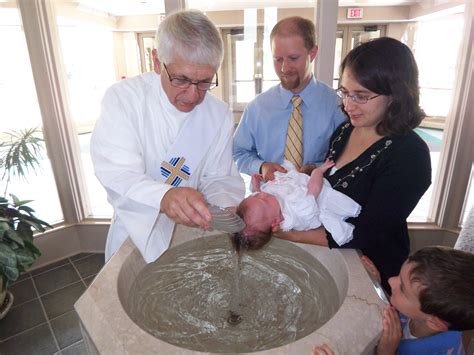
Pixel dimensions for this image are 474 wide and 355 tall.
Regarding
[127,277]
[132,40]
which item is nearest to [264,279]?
[127,277]

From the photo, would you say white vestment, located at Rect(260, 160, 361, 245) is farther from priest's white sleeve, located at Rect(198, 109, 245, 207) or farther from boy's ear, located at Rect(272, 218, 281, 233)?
priest's white sleeve, located at Rect(198, 109, 245, 207)

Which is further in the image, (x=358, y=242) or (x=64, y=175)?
(x=64, y=175)

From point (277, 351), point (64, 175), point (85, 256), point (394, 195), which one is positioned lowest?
point (85, 256)

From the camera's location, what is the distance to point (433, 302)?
905 mm

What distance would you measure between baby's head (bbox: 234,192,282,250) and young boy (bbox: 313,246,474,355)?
18.9 inches

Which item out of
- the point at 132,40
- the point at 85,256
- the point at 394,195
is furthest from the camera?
the point at 132,40

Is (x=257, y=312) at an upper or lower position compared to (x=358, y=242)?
lower

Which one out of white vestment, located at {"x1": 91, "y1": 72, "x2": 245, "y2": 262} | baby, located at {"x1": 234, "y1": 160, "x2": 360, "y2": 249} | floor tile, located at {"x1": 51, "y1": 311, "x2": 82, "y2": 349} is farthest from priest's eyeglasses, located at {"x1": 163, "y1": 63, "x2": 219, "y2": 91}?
floor tile, located at {"x1": 51, "y1": 311, "x2": 82, "y2": 349}

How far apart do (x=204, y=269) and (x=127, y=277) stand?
31 centimetres

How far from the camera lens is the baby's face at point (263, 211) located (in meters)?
1.31

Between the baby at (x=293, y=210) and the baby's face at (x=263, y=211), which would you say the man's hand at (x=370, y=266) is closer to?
the baby at (x=293, y=210)

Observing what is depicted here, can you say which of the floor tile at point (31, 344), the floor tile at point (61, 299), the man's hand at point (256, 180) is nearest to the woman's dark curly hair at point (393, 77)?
the man's hand at point (256, 180)

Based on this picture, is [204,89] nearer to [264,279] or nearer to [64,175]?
[264,279]

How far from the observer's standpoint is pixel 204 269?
133 centimetres
